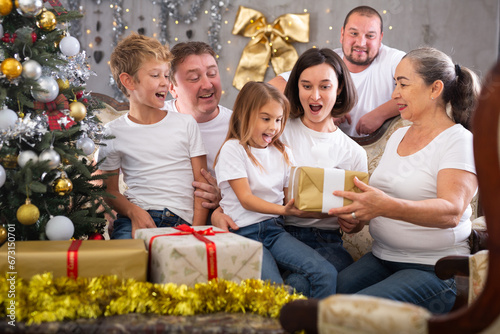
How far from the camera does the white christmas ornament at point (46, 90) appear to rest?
1.97 meters

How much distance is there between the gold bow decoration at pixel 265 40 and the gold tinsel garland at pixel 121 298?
4.00m

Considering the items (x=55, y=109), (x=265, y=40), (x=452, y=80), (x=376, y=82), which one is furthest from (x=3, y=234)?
(x=265, y=40)

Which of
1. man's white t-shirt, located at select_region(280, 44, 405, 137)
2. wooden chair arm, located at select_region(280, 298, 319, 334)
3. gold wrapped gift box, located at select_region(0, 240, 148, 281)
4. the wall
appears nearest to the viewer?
wooden chair arm, located at select_region(280, 298, 319, 334)

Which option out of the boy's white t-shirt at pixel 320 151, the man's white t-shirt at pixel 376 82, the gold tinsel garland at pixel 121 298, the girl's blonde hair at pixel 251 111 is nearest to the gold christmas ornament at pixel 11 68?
the gold tinsel garland at pixel 121 298

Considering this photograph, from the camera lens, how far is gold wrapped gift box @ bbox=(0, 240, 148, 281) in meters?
1.52

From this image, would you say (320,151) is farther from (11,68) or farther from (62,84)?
(11,68)

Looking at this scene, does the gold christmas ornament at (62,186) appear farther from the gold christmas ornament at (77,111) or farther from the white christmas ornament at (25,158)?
the gold christmas ornament at (77,111)

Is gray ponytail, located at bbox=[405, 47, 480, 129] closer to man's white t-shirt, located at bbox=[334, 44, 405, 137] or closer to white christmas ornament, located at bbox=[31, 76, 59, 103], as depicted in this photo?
man's white t-shirt, located at bbox=[334, 44, 405, 137]

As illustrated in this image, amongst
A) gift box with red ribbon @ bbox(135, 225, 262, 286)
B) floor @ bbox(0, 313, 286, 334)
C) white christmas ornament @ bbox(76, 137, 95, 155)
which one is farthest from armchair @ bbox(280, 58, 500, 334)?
white christmas ornament @ bbox(76, 137, 95, 155)

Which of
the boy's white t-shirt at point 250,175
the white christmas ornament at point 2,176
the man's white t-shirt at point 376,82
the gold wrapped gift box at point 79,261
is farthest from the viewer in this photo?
the man's white t-shirt at point 376,82

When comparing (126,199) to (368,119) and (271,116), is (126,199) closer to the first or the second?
(271,116)

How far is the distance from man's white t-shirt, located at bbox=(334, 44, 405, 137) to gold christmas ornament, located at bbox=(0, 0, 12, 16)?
2.00 m

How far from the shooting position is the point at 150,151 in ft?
7.80

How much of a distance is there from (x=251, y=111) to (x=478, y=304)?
145cm
